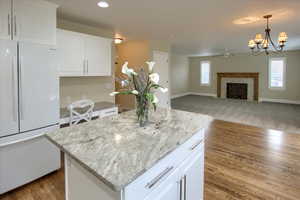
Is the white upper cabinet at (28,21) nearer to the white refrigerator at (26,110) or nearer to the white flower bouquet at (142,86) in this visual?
the white refrigerator at (26,110)

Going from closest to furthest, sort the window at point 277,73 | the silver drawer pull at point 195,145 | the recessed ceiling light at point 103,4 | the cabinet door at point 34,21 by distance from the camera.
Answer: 1. the silver drawer pull at point 195,145
2. the cabinet door at point 34,21
3. the recessed ceiling light at point 103,4
4. the window at point 277,73

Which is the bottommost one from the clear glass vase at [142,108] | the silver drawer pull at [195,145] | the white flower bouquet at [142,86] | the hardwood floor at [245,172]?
the hardwood floor at [245,172]

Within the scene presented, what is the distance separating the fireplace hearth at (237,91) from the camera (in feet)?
30.6

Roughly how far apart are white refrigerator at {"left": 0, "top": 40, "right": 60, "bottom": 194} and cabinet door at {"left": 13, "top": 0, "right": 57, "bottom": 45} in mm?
114

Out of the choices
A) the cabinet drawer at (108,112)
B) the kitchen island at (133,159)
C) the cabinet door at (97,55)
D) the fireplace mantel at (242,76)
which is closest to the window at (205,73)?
the fireplace mantel at (242,76)

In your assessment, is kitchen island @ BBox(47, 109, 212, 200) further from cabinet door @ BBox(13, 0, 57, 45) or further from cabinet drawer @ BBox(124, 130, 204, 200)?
cabinet door @ BBox(13, 0, 57, 45)

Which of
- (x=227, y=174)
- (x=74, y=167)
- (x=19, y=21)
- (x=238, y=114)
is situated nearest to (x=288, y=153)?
(x=227, y=174)

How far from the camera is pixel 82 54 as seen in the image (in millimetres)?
3191

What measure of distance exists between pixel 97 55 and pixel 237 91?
27.8 ft

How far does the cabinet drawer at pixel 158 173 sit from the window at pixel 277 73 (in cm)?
904

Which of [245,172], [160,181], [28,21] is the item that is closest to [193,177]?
[160,181]

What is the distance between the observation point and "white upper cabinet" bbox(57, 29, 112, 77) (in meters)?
2.92

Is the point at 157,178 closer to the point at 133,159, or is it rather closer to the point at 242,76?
the point at 133,159

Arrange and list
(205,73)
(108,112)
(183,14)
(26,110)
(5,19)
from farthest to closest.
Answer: (205,73) → (108,112) → (183,14) → (26,110) → (5,19)
